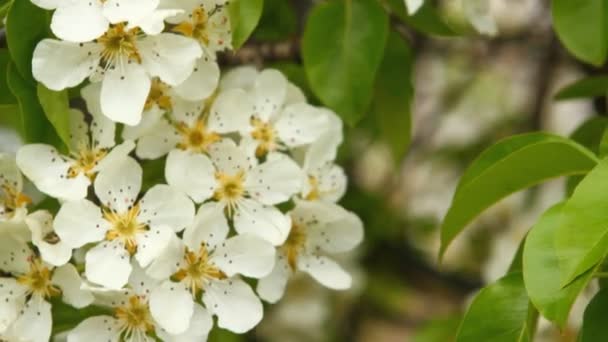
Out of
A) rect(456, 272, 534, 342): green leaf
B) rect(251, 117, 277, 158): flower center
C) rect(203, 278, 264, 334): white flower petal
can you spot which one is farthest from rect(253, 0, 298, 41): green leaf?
rect(456, 272, 534, 342): green leaf

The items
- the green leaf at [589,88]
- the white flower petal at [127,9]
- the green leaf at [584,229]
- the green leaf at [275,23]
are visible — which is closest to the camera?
the green leaf at [584,229]

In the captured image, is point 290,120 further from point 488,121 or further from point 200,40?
point 488,121

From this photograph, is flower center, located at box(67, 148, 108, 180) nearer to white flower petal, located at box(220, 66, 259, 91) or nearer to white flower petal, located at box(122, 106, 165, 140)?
white flower petal, located at box(122, 106, 165, 140)

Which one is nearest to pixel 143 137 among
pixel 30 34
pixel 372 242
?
pixel 30 34

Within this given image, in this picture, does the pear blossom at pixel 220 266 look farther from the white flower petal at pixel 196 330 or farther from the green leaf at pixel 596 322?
the green leaf at pixel 596 322

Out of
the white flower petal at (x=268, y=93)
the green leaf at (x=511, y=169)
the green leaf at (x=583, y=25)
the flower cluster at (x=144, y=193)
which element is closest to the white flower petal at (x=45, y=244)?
the flower cluster at (x=144, y=193)

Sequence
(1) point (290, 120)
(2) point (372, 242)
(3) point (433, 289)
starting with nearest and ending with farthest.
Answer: (1) point (290, 120), (2) point (372, 242), (3) point (433, 289)

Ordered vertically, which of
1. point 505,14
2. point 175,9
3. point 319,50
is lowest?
point 505,14
